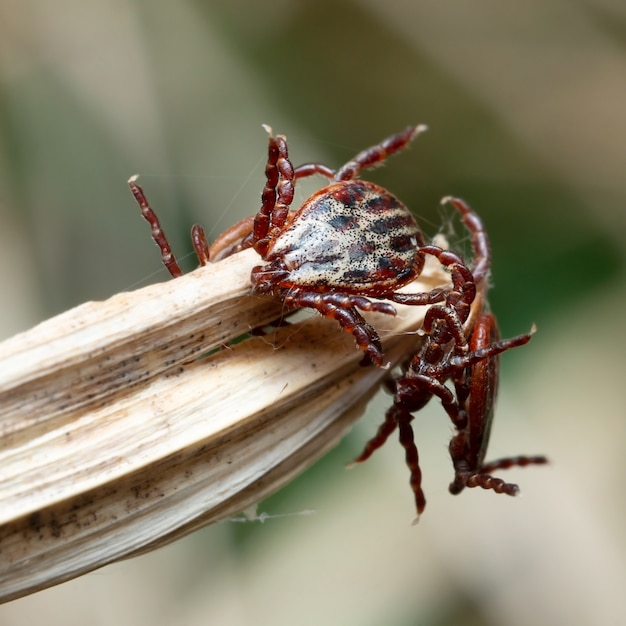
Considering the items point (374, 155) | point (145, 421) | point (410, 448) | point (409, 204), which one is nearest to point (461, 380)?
point (410, 448)

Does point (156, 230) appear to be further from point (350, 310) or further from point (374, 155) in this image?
point (374, 155)

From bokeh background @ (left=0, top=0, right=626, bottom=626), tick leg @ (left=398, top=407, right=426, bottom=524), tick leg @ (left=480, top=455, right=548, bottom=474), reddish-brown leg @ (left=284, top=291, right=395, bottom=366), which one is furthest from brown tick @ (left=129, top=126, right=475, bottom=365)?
bokeh background @ (left=0, top=0, right=626, bottom=626)

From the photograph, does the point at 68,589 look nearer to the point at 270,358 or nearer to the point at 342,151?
the point at 270,358

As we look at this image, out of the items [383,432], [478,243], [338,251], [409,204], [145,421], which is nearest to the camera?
[145,421]

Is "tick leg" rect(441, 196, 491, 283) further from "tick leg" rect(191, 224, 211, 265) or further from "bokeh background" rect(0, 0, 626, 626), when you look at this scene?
"bokeh background" rect(0, 0, 626, 626)

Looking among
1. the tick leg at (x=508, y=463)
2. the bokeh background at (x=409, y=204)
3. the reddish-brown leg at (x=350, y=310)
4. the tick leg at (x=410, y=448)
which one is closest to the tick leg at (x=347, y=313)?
the reddish-brown leg at (x=350, y=310)
